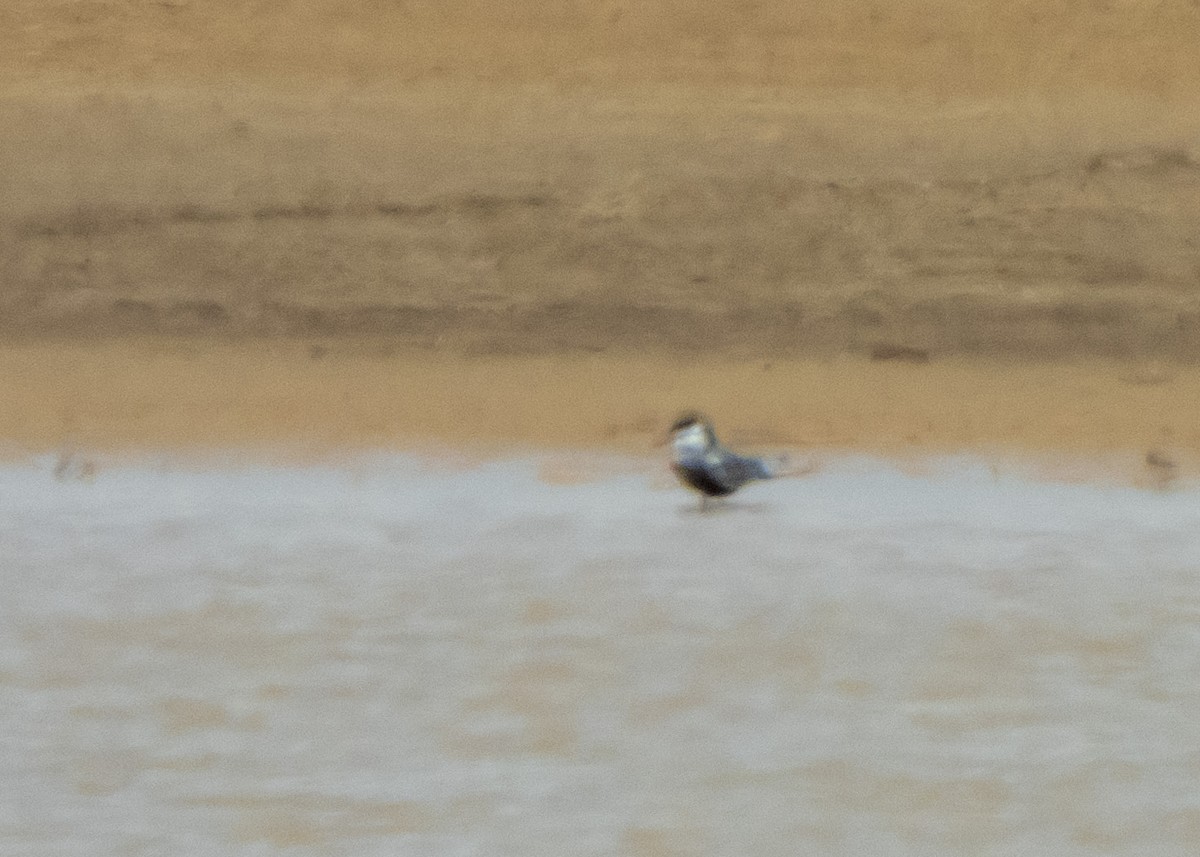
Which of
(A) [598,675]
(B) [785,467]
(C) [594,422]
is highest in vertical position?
(C) [594,422]

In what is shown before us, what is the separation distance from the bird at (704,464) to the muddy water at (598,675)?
0.15 metres

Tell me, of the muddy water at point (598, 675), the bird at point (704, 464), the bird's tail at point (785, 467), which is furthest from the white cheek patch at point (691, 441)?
the bird's tail at point (785, 467)

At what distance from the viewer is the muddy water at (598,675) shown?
22.3 feet

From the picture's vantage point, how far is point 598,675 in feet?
28.1

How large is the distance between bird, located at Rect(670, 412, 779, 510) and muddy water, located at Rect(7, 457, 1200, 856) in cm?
15

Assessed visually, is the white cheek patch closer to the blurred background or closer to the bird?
the bird

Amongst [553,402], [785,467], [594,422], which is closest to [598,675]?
[785,467]

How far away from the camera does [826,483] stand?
14359 millimetres

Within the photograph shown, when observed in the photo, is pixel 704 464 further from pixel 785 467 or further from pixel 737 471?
pixel 785 467

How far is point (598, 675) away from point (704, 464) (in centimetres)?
393

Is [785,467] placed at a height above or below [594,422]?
below

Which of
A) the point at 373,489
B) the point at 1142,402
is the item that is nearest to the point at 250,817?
the point at 373,489

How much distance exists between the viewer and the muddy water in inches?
268

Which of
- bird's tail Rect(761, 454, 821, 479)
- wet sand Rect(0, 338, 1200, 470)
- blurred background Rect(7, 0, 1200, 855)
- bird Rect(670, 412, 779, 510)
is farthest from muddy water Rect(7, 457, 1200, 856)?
wet sand Rect(0, 338, 1200, 470)
